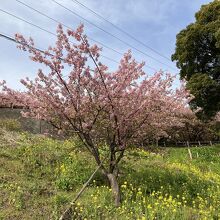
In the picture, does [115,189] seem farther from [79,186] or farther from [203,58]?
[203,58]

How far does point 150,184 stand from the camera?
9.34 meters

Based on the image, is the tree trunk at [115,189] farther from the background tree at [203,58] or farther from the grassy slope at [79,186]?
the background tree at [203,58]

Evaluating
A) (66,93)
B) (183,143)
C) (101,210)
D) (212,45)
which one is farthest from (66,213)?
(183,143)

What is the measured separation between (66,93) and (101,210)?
2.54 m

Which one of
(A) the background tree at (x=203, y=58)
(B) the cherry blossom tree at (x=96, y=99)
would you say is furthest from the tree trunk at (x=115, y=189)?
(A) the background tree at (x=203, y=58)

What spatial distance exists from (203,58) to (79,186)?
48.6ft

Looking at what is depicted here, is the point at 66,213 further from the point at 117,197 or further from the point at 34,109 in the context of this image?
the point at 34,109

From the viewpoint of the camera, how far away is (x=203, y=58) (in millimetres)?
21266

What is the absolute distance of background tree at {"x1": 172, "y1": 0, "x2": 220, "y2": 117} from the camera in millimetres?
19766

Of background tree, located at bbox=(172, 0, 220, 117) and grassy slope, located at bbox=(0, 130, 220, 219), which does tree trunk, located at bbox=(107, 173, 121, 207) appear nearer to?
grassy slope, located at bbox=(0, 130, 220, 219)

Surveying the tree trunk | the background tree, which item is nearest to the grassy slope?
the tree trunk

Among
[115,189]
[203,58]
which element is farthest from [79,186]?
[203,58]

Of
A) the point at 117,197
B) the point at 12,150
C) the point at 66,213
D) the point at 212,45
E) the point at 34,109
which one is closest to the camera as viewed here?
the point at 66,213

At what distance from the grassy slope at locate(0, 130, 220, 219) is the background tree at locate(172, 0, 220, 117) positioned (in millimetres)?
8348
